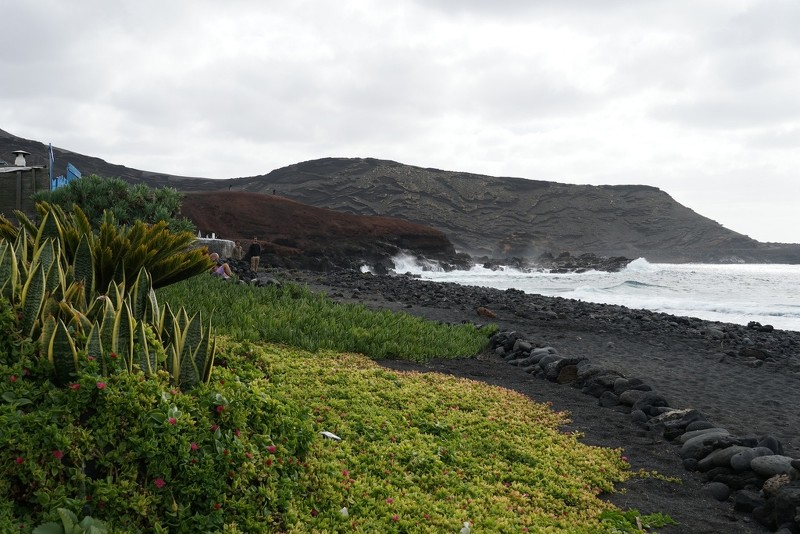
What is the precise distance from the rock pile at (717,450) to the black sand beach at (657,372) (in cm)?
11

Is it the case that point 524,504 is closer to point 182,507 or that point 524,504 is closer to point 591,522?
point 591,522

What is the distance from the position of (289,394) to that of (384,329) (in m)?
4.76

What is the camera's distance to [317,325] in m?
9.54

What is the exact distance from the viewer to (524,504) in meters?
4.14

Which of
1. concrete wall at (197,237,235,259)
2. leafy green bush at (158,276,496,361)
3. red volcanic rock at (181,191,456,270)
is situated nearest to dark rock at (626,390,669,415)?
leafy green bush at (158,276,496,361)

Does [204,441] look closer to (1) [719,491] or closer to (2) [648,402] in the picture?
(1) [719,491]

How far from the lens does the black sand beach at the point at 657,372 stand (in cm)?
491

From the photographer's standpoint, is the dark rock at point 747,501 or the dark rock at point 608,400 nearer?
the dark rock at point 747,501

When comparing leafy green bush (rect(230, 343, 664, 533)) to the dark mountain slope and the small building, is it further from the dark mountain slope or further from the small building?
the dark mountain slope

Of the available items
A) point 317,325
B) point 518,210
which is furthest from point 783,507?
point 518,210

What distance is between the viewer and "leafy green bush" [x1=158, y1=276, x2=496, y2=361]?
8.89 m

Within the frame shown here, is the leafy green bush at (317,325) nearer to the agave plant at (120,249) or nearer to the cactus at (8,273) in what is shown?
the agave plant at (120,249)

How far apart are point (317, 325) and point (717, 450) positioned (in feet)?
19.9

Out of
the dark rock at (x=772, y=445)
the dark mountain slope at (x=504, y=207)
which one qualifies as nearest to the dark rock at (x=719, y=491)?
the dark rock at (x=772, y=445)
